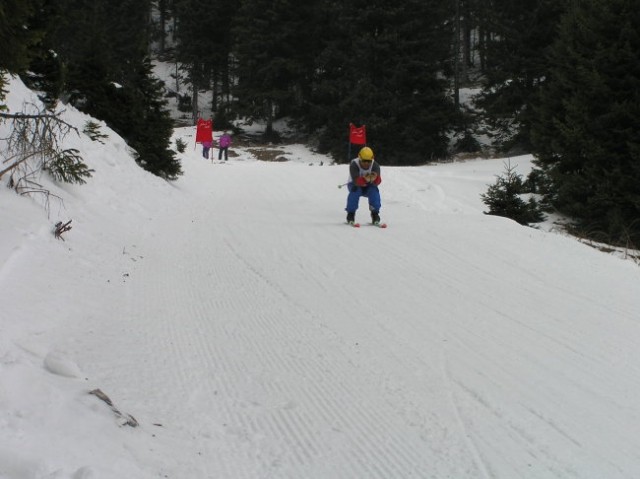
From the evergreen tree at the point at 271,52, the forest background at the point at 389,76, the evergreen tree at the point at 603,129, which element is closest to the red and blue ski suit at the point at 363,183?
the forest background at the point at 389,76

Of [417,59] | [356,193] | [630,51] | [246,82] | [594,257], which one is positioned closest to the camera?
[594,257]

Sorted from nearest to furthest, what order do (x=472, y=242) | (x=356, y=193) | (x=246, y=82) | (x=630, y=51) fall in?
(x=472, y=242) < (x=356, y=193) < (x=630, y=51) < (x=246, y=82)

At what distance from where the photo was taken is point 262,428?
133 inches

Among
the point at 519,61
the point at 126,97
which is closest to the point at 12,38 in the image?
the point at 126,97

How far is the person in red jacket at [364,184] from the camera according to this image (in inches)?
426

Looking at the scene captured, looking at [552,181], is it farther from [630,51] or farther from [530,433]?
[530,433]

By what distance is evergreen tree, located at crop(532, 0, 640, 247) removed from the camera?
50.4 ft

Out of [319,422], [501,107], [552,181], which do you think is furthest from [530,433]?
[501,107]

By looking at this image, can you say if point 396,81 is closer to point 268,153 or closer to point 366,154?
point 268,153

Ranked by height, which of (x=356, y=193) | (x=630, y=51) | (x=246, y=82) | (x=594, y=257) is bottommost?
(x=594, y=257)

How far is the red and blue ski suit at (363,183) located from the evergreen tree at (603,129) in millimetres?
7827

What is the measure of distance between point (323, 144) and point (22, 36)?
32.6 meters

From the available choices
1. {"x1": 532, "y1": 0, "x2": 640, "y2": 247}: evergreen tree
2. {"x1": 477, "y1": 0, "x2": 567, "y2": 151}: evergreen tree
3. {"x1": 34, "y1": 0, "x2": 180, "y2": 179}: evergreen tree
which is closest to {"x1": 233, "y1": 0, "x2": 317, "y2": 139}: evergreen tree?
{"x1": 477, "y1": 0, "x2": 567, "y2": 151}: evergreen tree

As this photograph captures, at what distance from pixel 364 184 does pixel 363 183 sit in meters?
0.03
